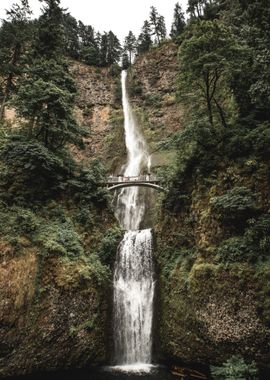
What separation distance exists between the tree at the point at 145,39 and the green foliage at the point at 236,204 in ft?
169

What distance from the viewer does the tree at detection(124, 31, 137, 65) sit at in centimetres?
6334

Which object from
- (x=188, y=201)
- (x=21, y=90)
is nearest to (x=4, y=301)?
(x=188, y=201)

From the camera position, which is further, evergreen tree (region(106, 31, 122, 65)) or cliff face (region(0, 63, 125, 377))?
evergreen tree (region(106, 31, 122, 65))

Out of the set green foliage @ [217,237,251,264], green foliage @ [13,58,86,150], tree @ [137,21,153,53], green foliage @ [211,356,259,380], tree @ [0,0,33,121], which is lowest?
green foliage @ [211,356,259,380]

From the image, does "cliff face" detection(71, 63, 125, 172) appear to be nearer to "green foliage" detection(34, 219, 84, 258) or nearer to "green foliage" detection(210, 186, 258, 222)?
"green foliage" detection(34, 219, 84, 258)

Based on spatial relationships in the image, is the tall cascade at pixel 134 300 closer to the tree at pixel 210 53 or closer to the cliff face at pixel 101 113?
the tree at pixel 210 53

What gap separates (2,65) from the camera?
68.1ft

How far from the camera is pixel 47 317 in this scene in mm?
14430

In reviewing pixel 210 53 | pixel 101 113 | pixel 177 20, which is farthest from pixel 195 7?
pixel 210 53

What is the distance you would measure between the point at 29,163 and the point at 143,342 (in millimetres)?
12130

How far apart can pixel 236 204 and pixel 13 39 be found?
727 inches

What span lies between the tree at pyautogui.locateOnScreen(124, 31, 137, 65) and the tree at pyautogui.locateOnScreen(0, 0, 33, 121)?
44.0 meters

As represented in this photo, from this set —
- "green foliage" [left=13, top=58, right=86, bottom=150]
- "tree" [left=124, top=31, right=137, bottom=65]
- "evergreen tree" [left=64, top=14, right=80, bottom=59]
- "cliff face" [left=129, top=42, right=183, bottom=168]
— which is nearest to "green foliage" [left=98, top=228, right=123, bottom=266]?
"green foliage" [left=13, top=58, right=86, bottom=150]

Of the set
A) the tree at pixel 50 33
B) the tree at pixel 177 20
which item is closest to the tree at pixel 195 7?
the tree at pixel 177 20
